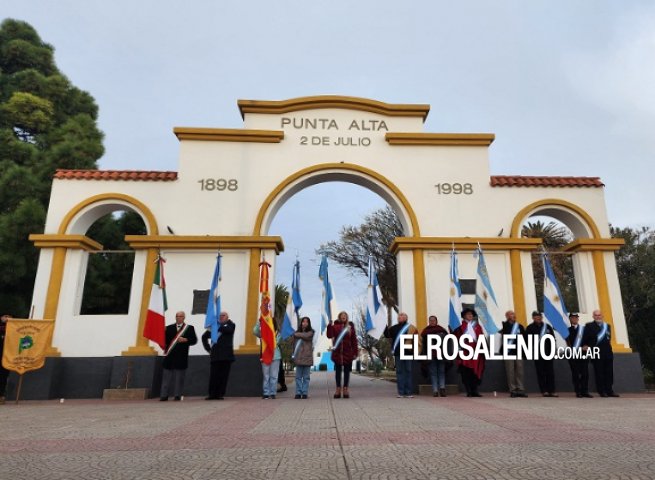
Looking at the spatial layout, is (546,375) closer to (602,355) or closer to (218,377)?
(602,355)

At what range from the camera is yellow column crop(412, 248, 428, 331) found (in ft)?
36.7

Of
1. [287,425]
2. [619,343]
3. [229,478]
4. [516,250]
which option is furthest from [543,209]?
[229,478]

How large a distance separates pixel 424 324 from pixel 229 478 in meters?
8.66

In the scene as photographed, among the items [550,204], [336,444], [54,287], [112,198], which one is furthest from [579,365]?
[54,287]

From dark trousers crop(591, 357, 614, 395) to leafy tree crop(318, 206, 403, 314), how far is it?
13293 millimetres

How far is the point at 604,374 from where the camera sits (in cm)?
990

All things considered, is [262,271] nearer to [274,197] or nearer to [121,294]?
[274,197]

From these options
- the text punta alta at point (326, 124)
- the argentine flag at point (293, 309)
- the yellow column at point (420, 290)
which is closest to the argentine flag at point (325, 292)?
the argentine flag at point (293, 309)

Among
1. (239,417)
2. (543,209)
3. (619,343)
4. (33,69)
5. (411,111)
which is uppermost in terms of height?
(33,69)

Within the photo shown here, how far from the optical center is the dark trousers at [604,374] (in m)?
9.82

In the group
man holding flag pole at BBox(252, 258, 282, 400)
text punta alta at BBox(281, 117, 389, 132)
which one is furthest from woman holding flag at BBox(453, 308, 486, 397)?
text punta alta at BBox(281, 117, 389, 132)

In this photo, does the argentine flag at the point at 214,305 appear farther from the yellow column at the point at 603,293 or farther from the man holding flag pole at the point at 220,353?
the yellow column at the point at 603,293

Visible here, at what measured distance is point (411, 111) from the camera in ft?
43.0

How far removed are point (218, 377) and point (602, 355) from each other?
844 cm
